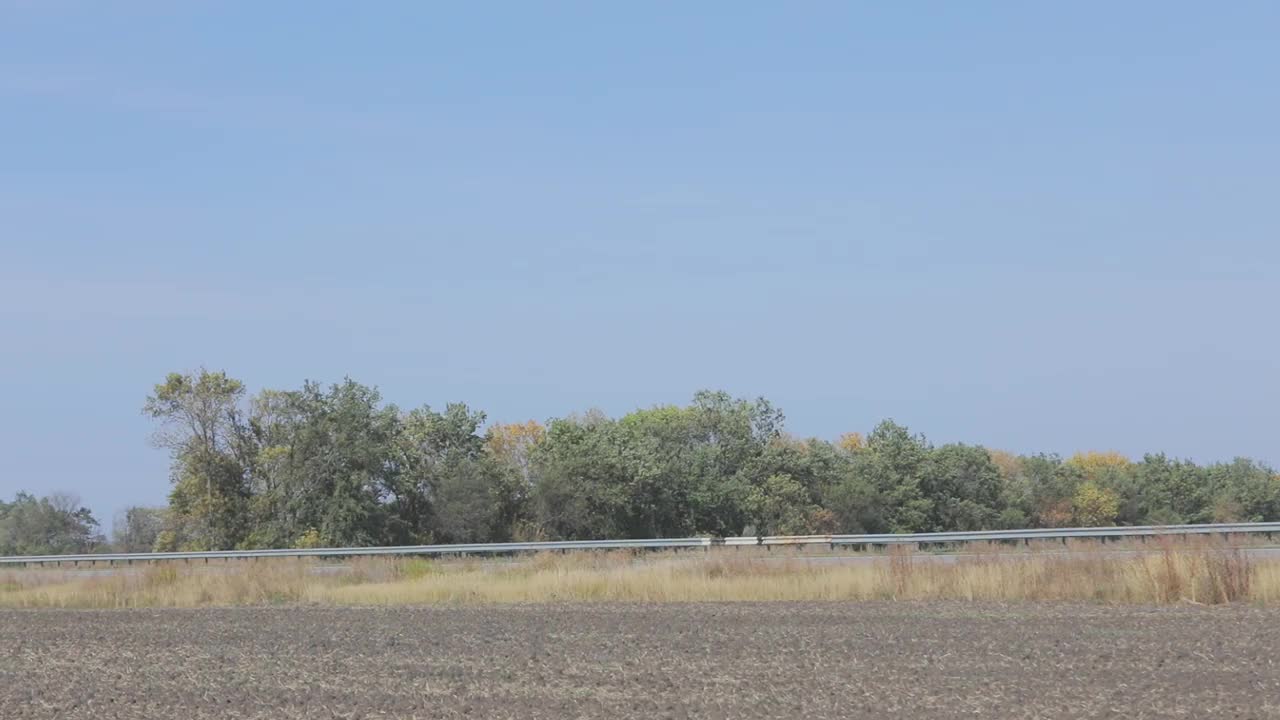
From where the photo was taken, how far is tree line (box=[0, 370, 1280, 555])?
5691 centimetres

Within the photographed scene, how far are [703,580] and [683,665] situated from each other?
11218 mm

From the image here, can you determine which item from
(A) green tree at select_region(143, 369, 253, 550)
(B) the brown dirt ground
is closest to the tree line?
(A) green tree at select_region(143, 369, 253, 550)

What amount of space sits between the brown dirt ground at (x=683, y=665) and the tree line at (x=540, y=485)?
110ft

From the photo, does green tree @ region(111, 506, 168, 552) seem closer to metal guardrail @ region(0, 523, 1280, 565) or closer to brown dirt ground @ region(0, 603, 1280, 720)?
metal guardrail @ region(0, 523, 1280, 565)

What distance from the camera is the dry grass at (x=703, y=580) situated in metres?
22.7

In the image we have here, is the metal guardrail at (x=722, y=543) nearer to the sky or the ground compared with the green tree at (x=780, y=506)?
nearer to the ground

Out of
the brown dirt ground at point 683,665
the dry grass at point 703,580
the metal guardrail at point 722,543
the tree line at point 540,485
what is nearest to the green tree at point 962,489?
the tree line at point 540,485

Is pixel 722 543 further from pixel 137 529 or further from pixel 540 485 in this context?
pixel 137 529

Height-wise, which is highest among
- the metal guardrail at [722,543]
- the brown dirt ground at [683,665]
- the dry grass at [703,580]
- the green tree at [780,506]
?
the green tree at [780,506]

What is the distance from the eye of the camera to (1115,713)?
1221 centimetres

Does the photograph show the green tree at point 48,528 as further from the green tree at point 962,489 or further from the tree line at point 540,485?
the green tree at point 962,489

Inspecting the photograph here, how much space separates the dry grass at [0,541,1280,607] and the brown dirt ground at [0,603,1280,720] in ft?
4.82

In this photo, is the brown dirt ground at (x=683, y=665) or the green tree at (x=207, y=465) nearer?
the brown dirt ground at (x=683, y=665)

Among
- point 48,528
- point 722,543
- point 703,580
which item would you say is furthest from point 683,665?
point 48,528
